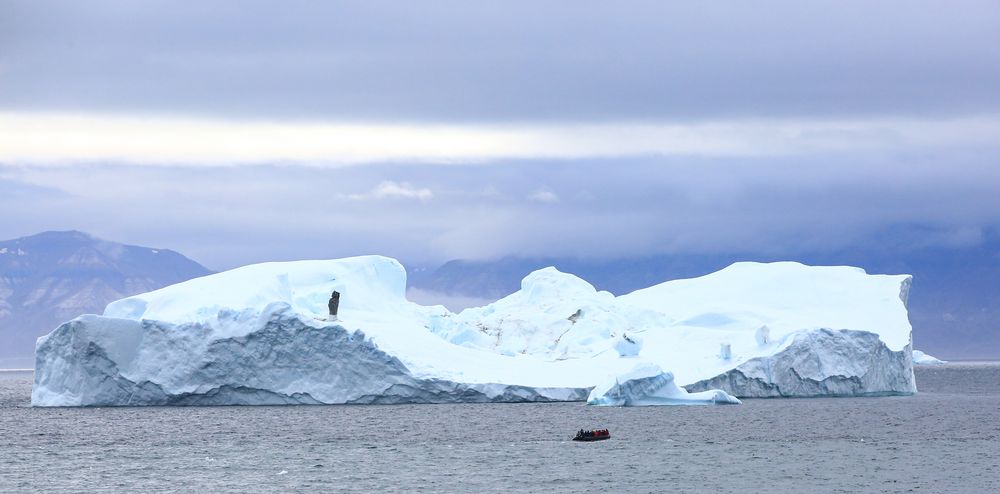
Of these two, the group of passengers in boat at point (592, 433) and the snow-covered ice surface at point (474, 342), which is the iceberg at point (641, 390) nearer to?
the snow-covered ice surface at point (474, 342)

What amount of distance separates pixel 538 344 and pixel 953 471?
84.5 ft

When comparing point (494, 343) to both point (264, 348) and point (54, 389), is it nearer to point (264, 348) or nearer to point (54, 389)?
point (264, 348)

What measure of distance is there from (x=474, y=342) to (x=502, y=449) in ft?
65.6

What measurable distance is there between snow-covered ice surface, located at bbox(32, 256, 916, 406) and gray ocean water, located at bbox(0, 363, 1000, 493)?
1014mm

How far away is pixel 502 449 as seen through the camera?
3728 cm

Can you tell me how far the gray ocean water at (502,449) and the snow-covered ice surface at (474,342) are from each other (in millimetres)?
1014

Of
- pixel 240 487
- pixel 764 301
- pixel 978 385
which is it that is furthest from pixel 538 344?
pixel 978 385

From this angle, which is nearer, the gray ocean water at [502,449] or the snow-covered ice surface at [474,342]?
the gray ocean water at [502,449]

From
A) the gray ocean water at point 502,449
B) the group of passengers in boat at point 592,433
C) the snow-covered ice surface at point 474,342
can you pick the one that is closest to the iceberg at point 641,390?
the snow-covered ice surface at point 474,342

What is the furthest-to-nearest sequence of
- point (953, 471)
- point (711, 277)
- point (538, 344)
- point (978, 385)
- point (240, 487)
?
point (978, 385)
point (711, 277)
point (538, 344)
point (953, 471)
point (240, 487)

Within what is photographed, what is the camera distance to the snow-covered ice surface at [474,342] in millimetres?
45844

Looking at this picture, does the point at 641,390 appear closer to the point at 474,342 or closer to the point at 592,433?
the point at 474,342

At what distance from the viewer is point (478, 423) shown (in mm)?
46031

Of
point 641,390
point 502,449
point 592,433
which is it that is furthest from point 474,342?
point 502,449
